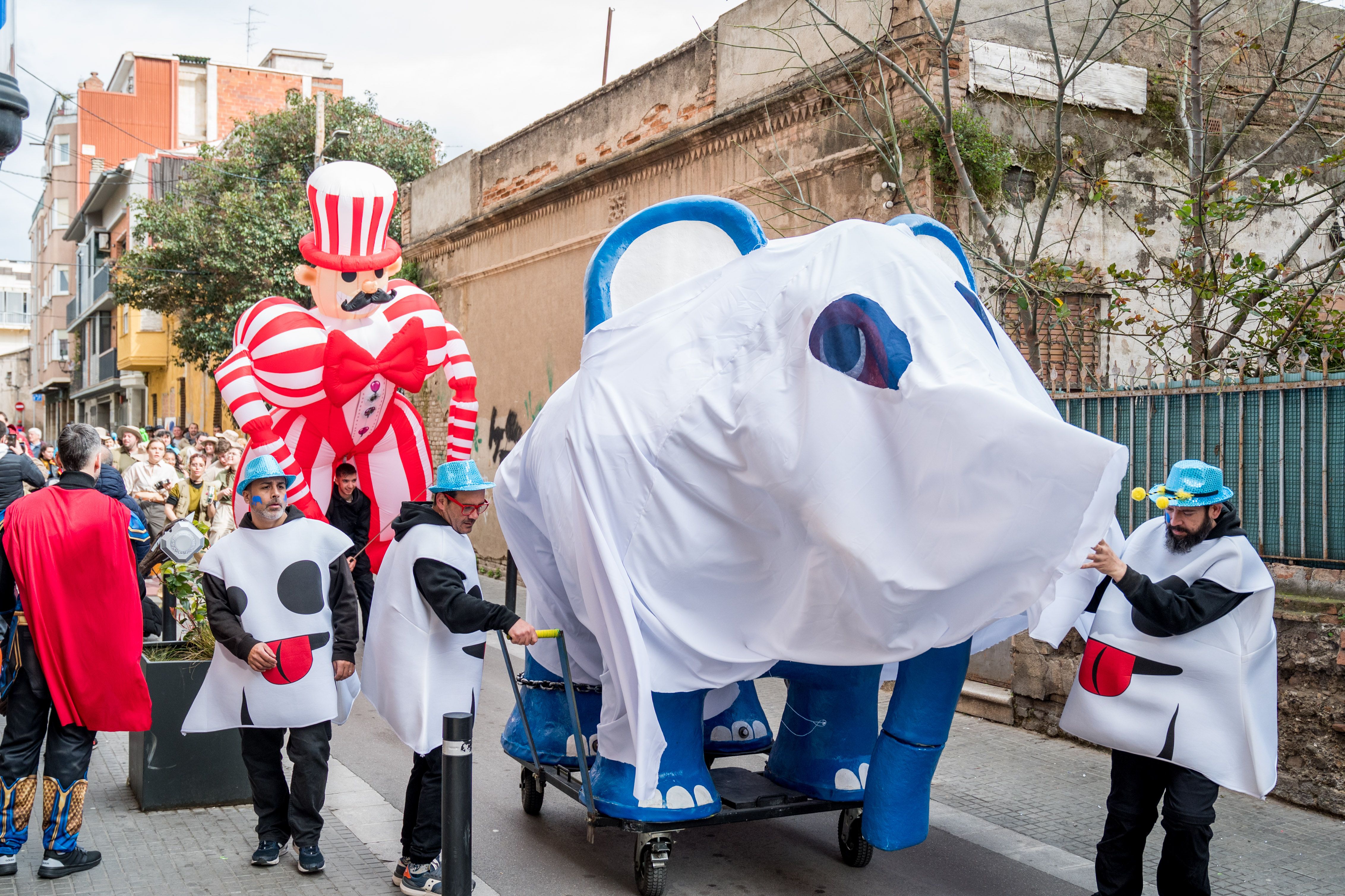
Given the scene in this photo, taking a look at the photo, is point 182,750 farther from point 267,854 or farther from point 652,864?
point 652,864

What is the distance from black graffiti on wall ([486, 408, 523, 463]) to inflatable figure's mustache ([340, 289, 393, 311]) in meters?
6.74

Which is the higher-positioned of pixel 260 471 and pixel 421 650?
pixel 260 471

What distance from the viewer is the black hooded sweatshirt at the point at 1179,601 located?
4.03m

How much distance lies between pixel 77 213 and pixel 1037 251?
4591 centimetres

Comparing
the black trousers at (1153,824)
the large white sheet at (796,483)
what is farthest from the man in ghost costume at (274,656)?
the black trousers at (1153,824)

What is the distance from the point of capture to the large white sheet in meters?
3.72

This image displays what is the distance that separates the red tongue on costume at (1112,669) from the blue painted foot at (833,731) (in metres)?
0.90

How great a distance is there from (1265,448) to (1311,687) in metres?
1.27

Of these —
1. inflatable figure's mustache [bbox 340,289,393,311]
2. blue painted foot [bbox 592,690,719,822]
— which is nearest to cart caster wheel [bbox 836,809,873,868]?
blue painted foot [bbox 592,690,719,822]

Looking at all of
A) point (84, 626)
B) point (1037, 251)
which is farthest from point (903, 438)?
point (1037, 251)

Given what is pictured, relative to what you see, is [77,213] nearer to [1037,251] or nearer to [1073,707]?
[1037,251]

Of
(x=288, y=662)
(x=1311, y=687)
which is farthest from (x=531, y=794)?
(x=1311, y=687)

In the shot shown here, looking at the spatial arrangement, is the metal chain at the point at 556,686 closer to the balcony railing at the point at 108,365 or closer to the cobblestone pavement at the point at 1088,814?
the cobblestone pavement at the point at 1088,814

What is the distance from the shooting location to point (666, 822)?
444 centimetres
